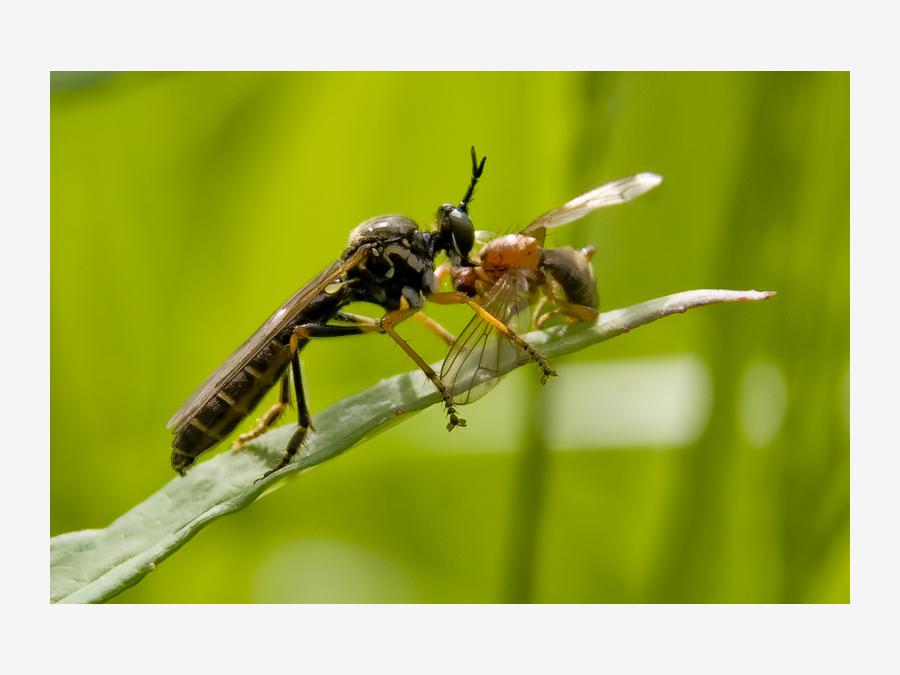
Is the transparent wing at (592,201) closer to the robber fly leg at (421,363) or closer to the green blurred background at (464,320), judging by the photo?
the green blurred background at (464,320)

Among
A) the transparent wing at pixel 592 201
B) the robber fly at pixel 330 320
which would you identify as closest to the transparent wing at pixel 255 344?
the robber fly at pixel 330 320

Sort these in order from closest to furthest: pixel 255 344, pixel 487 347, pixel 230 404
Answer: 1. pixel 487 347
2. pixel 230 404
3. pixel 255 344

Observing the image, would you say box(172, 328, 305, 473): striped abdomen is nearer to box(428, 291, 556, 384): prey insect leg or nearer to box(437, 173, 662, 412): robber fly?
box(428, 291, 556, 384): prey insect leg

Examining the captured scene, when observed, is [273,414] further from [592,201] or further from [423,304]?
[592,201]

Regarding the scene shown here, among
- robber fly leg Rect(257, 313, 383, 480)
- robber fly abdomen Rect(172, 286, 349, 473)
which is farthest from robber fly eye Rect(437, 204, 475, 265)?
robber fly abdomen Rect(172, 286, 349, 473)

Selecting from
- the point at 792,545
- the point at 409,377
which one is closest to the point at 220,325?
the point at 409,377

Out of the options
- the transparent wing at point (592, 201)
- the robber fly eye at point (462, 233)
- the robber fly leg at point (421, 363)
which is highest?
the transparent wing at point (592, 201)

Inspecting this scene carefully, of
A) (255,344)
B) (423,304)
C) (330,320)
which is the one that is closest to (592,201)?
(423,304)
